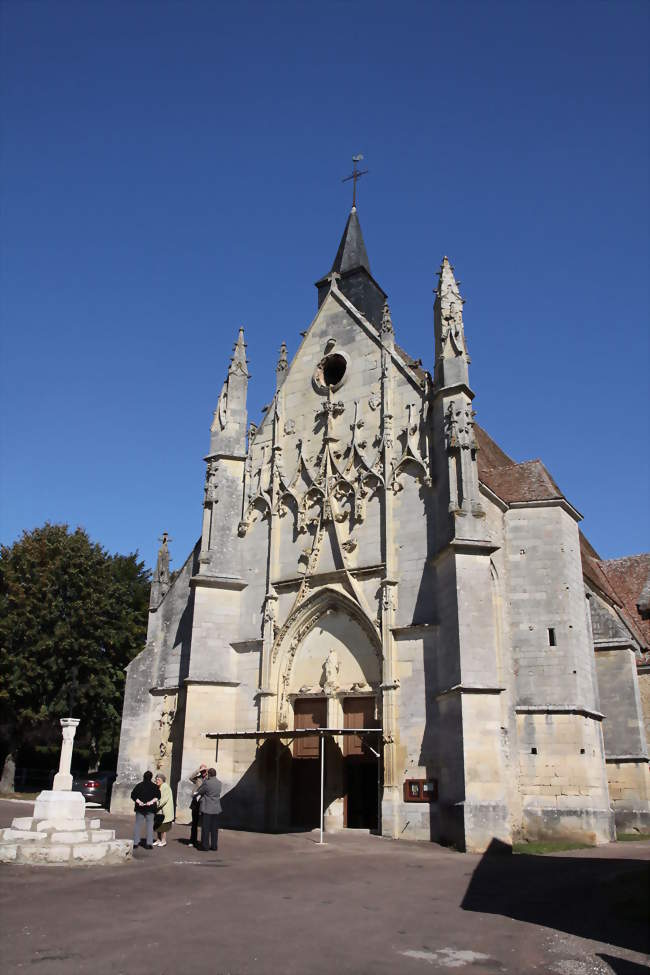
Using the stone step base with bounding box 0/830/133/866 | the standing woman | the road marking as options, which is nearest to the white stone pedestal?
the stone step base with bounding box 0/830/133/866

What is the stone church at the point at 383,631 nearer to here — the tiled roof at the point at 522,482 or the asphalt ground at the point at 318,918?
the tiled roof at the point at 522,482

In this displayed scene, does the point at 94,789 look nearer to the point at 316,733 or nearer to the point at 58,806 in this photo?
the point at 316,733

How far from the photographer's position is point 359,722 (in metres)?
18.9

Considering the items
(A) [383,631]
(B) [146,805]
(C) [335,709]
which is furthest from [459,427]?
(B) [146,805]

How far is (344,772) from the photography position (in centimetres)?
1891

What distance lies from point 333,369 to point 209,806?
13.2 m

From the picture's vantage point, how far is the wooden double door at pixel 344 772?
18.7 metres

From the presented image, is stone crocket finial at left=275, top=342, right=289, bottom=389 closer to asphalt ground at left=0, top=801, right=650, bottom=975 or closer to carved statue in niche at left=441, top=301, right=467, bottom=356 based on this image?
carved statue in niche at left=441, top=301, right=467, bottom=356

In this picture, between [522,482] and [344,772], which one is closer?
[344,772]

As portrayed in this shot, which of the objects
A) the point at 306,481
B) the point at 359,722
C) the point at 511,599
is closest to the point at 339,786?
the point at 359,722

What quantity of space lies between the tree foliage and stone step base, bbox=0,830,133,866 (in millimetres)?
19938

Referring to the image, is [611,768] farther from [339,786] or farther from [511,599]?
[339,786]

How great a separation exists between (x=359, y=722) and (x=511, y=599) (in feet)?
16.6

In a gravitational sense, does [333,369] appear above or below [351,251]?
below
